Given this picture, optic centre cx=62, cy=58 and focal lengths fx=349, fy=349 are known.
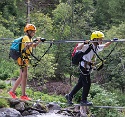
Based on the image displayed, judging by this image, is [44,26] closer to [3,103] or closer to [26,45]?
[3,103]

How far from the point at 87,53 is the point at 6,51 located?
8734 millimetres

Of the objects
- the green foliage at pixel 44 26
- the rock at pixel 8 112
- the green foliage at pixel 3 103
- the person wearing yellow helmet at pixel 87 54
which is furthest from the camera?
the green foliage at pixel 44 26

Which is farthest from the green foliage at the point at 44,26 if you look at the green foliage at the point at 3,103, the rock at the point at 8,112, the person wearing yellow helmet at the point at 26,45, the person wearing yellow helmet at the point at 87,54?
the person wearing yellow helmet at the point at 87,54

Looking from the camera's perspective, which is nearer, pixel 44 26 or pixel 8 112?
pixel 8 112

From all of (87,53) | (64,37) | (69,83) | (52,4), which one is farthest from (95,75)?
(52,4)

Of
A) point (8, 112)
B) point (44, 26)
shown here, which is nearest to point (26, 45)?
point (8, 112)

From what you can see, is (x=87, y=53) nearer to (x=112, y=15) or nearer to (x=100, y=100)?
(x=100, y=100)

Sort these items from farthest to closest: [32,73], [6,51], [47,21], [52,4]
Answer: [52,4], [47,21], [6,51], [32,73]

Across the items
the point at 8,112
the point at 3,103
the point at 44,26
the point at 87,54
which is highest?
the point at 44,26

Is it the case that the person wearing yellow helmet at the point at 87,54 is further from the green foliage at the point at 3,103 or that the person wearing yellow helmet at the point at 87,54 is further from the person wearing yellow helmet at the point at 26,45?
the green foliage at the point at 3,103

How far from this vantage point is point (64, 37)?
570 inches

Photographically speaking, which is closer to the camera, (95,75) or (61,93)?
(61,93)

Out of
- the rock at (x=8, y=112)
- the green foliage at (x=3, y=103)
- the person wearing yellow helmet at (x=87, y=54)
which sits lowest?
the rock at (x=8, y=112)

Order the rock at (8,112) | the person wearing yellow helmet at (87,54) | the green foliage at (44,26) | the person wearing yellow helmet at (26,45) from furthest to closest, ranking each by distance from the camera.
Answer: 1. the green foliage at (44,26)
2. the rock at (8,112)
3. the person wearing yellow helmet at (26,45)
4. the person wearing yellow helmet at (87,54)
